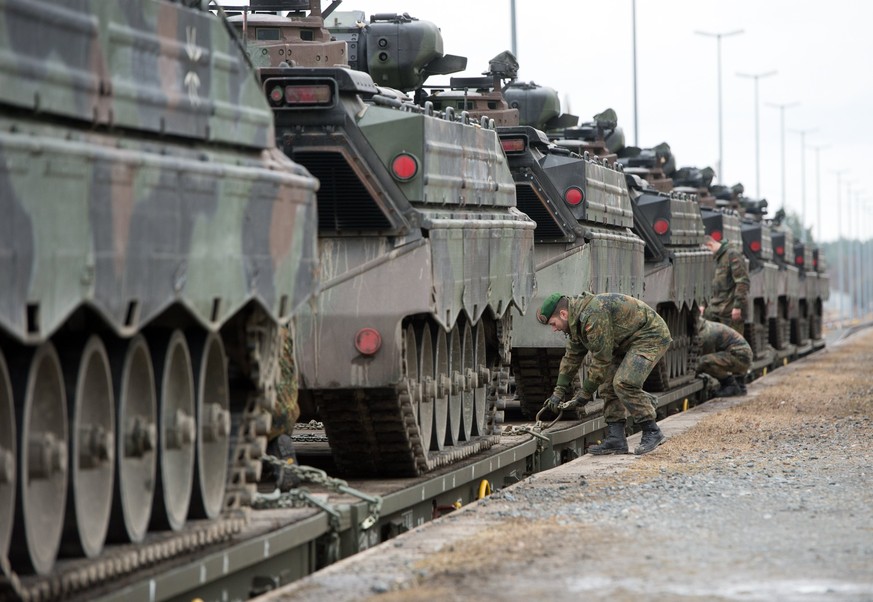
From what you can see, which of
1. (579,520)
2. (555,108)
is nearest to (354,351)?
(579,520)

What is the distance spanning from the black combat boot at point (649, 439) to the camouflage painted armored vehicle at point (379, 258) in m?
2.41

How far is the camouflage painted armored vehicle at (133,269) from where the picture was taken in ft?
20.0

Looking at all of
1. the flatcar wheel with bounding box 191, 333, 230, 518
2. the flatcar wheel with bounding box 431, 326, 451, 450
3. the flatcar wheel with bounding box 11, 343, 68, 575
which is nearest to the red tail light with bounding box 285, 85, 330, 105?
the flatcar wheel with bounding box 431, 326, 451, 450

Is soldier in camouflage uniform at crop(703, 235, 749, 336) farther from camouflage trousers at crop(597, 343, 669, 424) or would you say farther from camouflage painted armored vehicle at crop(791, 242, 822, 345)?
camouflage painted armored vehicle at crop(791, 242, 822, 345)

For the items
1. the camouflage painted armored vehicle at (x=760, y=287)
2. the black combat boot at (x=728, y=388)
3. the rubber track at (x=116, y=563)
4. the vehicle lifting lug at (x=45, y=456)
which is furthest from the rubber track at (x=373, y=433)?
the camouflage painted armored vehicle at (x=760, y=287)

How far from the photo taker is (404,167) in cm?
1117

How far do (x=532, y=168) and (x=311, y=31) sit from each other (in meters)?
4.40

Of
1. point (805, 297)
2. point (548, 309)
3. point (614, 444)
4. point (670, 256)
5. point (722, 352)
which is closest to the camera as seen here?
point (548, 309)

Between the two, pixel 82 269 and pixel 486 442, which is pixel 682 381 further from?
pixel 82 269

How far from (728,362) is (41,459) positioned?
17569 mm

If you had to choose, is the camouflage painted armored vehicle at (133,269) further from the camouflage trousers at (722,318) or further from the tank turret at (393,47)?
the camouflage trousers at (722,318)

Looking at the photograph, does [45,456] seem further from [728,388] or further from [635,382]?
[728,388]

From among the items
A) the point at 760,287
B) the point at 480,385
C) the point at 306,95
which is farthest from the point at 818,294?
the point at 306,95

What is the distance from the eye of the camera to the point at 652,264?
23078mm
